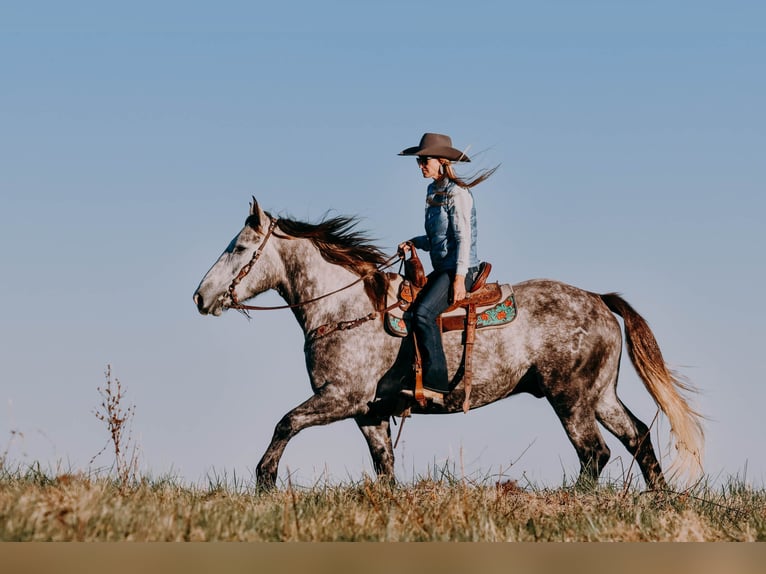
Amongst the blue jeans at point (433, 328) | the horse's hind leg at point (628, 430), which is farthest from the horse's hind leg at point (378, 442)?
the horse's hind leg at point (628, 430)

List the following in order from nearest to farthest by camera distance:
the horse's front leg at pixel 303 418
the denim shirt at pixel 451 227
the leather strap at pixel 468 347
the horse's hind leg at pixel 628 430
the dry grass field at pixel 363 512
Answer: the dry grass field at pixel 363 512 → the horse's front leg at pixel 303 418 → the denim shirt at pixel 451 227 → the leather strap at pixel 468 347 → the horse's hind leg at pixel 628 430

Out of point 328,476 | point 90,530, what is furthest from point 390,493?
point 90,530

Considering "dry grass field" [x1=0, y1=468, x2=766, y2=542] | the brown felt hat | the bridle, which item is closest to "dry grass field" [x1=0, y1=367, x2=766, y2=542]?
"dry grass field" [x1=0, y1=468, x2=766, y2=542]

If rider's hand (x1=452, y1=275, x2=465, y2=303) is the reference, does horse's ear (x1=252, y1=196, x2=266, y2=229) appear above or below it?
above

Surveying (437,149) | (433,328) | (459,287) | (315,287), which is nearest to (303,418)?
(315,287)

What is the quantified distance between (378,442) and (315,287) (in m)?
1.77

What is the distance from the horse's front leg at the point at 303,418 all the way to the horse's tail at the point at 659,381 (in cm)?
324

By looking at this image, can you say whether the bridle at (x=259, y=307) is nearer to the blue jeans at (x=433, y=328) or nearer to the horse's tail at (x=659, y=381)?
the blue jeans at (x=433, y=328)

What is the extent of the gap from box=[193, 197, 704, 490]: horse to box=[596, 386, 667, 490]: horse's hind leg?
0.04 feet

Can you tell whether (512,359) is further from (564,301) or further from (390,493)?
(390,493)

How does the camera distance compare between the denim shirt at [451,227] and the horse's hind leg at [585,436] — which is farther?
the horse's hind leg at [585,436]

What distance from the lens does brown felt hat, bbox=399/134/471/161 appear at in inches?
370

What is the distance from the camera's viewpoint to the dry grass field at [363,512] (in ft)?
21.2

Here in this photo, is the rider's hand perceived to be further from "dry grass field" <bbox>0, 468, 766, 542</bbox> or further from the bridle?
"dry grass field" <bbox>0, 468, 766, 542</bbox>
